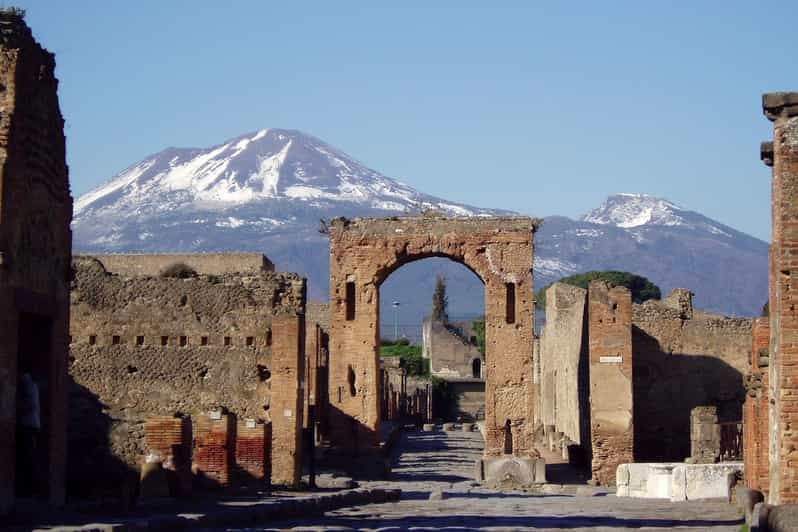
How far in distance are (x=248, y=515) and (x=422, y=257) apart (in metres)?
19.2

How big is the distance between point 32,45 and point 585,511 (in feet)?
26.9

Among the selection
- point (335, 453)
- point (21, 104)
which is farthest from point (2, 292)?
point (335, 453)

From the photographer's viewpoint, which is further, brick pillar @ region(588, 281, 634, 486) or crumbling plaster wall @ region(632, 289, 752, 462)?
crumbling plaster wall @ region(632, 289, 752, 462)

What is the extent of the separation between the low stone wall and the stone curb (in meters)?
3.72

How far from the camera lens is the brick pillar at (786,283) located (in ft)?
44.5

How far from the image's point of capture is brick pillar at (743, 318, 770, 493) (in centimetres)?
1694

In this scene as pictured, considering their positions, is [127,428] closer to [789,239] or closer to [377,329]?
[789,239]

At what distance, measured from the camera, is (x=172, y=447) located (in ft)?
59.7

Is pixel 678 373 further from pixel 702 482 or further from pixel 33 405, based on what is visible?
pixel 33 405

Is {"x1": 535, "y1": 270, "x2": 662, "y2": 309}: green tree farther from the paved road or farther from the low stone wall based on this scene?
the low stone wall

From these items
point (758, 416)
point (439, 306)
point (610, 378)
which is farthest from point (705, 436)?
point (439, 306)

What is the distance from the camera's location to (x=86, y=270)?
27078mm

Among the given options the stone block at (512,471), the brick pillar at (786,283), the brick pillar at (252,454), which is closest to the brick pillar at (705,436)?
the stone block at (512,471)

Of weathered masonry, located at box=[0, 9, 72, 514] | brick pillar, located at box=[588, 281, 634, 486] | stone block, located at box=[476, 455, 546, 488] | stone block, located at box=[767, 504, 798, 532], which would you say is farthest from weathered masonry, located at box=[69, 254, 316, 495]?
stone block, located at box=[767, 504, 798, 532]
